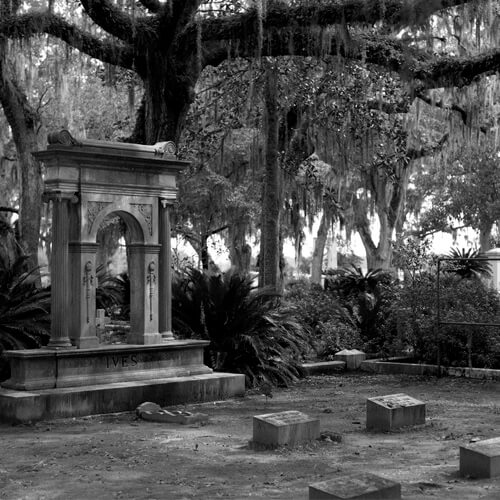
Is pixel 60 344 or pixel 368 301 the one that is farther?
pixel 368 301

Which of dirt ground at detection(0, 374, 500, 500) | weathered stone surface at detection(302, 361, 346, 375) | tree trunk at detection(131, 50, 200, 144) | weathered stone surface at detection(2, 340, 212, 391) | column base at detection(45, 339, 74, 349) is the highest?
tree trunk at detection(131, 50, 200, 144)

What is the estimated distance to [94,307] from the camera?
41.5 ft

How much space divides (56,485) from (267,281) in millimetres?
12398

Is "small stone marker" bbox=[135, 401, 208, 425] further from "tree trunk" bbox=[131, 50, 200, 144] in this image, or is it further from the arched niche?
"tree trunk" bbox=[131, 50, 200, 144]

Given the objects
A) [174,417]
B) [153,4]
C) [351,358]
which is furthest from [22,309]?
[351,358]

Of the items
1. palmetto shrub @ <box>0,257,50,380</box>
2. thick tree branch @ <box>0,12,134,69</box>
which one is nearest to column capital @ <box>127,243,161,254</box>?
palmetto shrub @ <box>0,257,50,380</box>

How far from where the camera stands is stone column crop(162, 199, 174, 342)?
13547 millimetres

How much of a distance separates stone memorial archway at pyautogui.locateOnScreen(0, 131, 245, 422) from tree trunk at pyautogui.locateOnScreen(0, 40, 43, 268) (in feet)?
23.6

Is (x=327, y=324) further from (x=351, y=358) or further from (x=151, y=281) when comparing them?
(x=151, y=281)

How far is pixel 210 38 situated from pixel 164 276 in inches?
176

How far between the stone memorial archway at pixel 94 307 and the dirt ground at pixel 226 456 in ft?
1.18

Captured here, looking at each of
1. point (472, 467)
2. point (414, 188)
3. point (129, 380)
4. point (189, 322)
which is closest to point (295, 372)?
point (189, 322)

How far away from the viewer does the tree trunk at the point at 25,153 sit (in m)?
20.1

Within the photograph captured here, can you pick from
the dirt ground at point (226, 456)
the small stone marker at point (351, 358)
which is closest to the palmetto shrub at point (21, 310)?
the dirt ground at point (226, 456)
